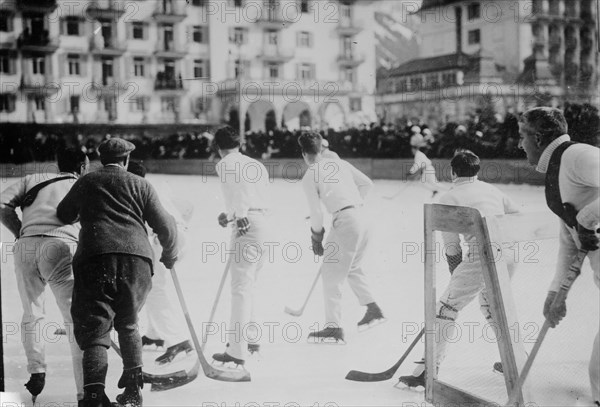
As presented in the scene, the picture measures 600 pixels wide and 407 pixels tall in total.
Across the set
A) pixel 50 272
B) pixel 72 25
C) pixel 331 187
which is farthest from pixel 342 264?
pixel 72 25

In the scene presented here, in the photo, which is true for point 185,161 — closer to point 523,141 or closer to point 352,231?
point 352,231

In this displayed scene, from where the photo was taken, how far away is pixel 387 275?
3549 millimetres

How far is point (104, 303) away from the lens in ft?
10.7

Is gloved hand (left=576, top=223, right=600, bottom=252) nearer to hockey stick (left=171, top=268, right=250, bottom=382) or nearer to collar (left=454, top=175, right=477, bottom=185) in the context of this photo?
collar (left=454, top=175, right=477, bottom=185)

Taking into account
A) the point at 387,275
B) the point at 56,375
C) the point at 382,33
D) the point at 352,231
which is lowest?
the point at 56,375

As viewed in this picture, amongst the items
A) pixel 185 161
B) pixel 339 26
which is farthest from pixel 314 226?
pixel 339 26

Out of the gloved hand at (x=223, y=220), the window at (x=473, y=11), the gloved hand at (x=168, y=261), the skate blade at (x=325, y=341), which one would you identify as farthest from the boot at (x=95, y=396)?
the window at (x=473, y=11)

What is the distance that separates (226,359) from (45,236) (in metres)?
1.11

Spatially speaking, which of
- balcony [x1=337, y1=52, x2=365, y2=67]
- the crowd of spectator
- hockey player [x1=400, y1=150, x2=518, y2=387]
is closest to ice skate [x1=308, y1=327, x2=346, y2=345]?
hockey player [x1=400, y1=150, x2=518, y2=387]

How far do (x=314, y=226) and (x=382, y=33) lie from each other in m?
1.10

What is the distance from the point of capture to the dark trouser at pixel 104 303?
10.6ft

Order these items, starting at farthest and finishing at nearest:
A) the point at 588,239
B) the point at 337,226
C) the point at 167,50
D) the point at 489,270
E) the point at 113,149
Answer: the point at 167,50 → the point at 337,226 → the point at 113,149 → the point at 588,239 → the point at 489,270

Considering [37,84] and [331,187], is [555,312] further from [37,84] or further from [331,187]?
[37,84]

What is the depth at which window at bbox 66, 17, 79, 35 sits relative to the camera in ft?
11.8
